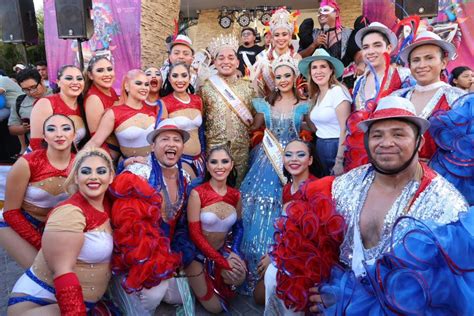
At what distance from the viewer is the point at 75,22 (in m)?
5.04

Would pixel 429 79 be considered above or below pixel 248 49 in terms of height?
above

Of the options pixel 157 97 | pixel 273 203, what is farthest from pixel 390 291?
pixel 157 97

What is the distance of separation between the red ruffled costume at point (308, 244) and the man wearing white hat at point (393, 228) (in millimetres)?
42

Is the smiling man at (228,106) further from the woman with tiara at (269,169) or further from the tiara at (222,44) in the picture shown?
the woman with tiara at (269,169)

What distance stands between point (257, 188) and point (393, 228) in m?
2.02

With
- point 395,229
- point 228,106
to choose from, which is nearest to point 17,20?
point 228,106

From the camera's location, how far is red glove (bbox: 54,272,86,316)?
210 cm

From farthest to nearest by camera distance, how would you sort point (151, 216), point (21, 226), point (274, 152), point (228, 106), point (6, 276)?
point (228, 106) → point (6, 276) → point (274, 152) → point (21, 226) → point (151, 216)

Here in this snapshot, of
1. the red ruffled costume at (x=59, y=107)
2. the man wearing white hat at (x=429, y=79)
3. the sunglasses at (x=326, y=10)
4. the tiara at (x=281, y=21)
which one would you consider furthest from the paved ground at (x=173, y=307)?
the sunglasses at (x=326, y=10)

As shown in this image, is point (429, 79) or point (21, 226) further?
point (21, 226)

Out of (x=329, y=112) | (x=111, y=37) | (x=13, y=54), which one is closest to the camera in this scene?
(x=329, y=112)

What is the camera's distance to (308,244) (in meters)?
2.13

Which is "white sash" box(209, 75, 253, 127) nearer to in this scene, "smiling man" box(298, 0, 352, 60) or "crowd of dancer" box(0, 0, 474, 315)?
"crowd of dancer" box(0, 0, 474, 315)

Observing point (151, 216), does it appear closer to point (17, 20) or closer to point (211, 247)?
point (211, 247)
